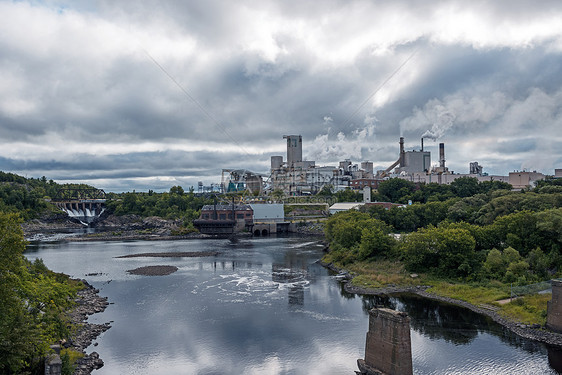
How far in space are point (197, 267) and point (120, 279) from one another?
7.23m

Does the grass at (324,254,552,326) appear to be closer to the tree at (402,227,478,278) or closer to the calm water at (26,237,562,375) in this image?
the tree at (402,227,478,278)

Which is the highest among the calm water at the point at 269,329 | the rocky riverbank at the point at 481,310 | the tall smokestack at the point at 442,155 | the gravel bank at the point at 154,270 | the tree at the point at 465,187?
the tall smokestack at the point at 442,155

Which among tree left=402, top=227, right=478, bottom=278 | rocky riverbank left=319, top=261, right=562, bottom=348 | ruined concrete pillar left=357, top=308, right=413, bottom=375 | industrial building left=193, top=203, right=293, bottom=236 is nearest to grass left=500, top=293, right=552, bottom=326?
rocky riverbank left=319, top=261, right=562, bottom=348

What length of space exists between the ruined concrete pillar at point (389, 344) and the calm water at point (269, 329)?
1.95m

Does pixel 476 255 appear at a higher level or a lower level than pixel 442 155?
lower

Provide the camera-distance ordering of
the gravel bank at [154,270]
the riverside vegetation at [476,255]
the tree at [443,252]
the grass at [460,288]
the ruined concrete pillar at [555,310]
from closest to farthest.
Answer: the ruined concrete pillar at [555,310] < the grass at [460,288] < the riverside vegetation at [476,255] < the tree at [443,252] < the gravel bank at [154,270]

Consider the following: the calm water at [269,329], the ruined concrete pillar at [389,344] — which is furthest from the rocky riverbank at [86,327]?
the ruined concrete pillar at [389,344]

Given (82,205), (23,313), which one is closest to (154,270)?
(23,313)

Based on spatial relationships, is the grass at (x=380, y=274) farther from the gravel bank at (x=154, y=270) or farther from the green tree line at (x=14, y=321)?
the green tree line at (x=14, y=321)

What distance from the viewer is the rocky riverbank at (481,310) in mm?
17862

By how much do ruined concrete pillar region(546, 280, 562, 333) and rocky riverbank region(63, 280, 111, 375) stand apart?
18688mm

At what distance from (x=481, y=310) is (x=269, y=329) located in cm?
1102

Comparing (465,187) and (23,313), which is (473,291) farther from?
(465,187)

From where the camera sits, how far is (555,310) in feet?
59.5
